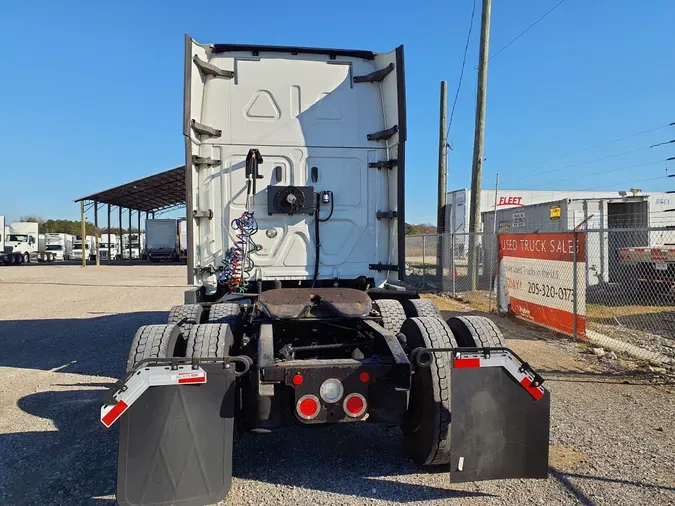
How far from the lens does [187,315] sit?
447 centimetres

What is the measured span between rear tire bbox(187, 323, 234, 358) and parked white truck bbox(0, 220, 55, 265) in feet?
128

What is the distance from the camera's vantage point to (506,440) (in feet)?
9.81

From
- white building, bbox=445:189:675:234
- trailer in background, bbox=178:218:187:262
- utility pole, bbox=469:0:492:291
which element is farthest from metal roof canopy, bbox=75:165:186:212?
utility pole, bbox=469:0:492:291

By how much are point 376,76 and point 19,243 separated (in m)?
42.0

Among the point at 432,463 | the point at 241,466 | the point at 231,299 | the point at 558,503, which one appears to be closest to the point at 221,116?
the point at 231,299

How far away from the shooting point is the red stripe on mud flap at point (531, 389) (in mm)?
3000

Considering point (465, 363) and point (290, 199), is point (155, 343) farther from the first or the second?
point (290, 199)

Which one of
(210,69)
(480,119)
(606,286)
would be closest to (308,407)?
(210,69)

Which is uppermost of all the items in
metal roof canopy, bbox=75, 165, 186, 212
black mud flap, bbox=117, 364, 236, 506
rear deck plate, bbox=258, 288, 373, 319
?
metal roof canopy, bbox=75, 165, 186, 212

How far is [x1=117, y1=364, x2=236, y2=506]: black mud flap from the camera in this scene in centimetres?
271

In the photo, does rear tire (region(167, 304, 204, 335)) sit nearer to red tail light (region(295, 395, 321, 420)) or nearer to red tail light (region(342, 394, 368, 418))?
red tail light (region(295, 395, 321, 420))

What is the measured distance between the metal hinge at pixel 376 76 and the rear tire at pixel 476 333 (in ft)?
10.1

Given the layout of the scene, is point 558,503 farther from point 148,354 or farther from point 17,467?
point 17,467

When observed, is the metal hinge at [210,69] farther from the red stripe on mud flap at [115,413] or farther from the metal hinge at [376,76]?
the red stripe on mud flap at [115,413]
